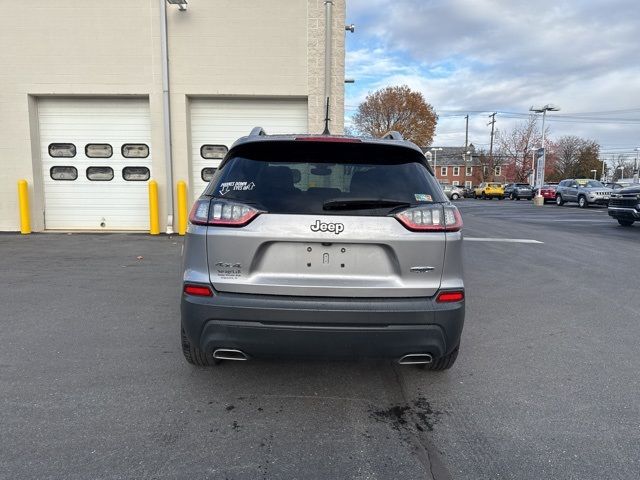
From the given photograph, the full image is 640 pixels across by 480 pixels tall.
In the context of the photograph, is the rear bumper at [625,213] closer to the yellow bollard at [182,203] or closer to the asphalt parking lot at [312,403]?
the asphalt parking lot at [312,403]

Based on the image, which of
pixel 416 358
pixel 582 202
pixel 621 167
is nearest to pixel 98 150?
pixel 416 358

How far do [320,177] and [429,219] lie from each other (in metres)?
0.73

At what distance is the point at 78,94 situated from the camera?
10.8 metres

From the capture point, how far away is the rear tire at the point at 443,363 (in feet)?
10.9

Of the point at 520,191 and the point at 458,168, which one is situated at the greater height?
the point at 458,168

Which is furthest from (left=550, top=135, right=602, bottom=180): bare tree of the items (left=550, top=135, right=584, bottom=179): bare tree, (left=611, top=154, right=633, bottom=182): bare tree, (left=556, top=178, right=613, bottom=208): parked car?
(left=556, top=178, right=613, bottom=208): parked car

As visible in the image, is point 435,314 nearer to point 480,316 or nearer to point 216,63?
point 480,316

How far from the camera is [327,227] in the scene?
Answer: 2.75 metres

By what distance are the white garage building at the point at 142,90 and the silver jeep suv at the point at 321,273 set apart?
8412mm

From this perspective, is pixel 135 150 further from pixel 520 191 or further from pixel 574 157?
pixel 574 157

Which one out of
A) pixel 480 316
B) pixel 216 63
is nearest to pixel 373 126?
pixel 216 63

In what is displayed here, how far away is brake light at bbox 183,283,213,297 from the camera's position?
281cm

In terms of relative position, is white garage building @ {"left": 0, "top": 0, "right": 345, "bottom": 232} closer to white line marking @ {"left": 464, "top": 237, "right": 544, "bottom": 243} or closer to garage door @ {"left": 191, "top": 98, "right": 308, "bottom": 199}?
garage door @ {"left": 191, "top": 98, "right": 308, "bottom": 199}

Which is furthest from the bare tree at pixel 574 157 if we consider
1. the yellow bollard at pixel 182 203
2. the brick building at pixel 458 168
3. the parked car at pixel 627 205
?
the yellow bollard at pixel 182 203
